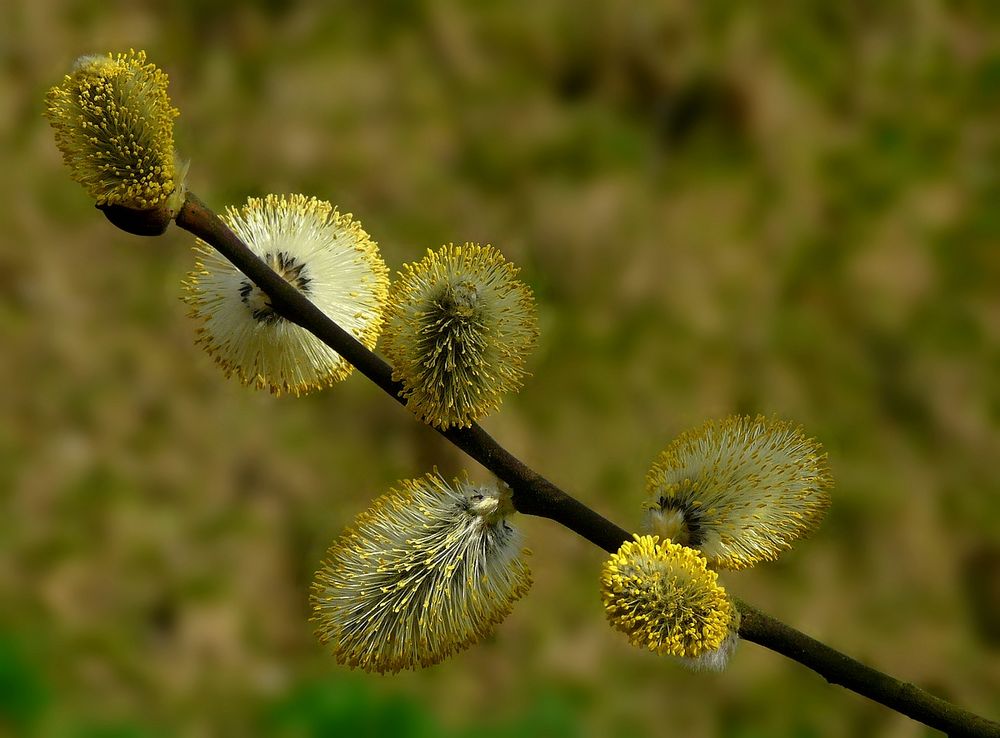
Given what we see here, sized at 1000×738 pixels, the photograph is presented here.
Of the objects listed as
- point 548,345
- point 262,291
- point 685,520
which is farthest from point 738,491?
point 548,345

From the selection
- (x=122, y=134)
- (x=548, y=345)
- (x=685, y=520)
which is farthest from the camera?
(x=548, y=345)

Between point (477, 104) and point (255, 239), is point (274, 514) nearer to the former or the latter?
point (477, 104)

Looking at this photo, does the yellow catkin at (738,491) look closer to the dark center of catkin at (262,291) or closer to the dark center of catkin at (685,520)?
the dark center of catkin at (685,520)

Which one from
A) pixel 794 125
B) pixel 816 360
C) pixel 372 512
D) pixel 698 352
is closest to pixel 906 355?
pixel 816 360

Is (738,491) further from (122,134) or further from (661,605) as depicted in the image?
(122,134)

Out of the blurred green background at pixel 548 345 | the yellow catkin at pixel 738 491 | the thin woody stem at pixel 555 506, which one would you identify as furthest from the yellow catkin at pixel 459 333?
the blurred green background at pixel 548 345

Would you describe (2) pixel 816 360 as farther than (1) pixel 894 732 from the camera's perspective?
Yes

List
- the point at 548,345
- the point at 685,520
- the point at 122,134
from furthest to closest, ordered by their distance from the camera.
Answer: the point at 548,345 → the point at 685,520 → the point at 122,134
